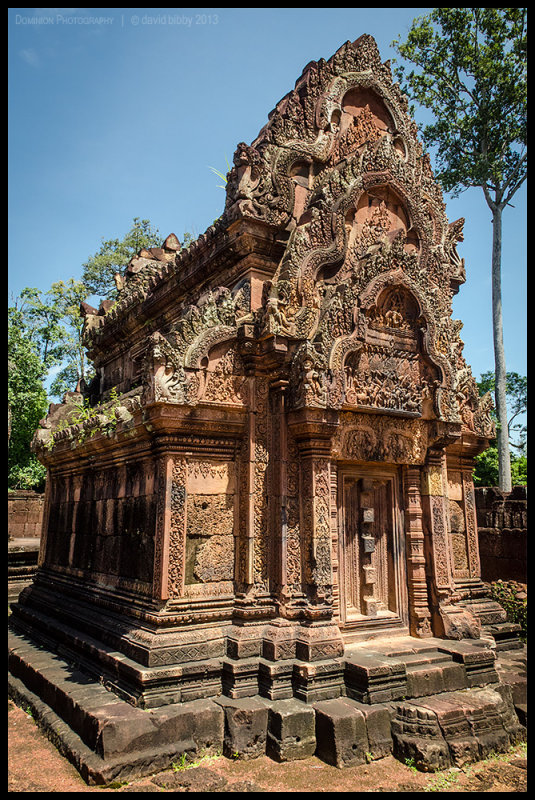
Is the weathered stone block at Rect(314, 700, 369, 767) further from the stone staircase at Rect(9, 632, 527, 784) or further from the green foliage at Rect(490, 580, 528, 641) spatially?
the green foliage at Rect(490, 580, 528, 641)

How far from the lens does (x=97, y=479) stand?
8.19 metres

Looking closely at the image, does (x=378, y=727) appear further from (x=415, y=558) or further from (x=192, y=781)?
(x=415, y=558)

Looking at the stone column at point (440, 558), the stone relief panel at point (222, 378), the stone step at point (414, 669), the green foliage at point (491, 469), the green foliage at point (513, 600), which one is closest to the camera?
the stone step at point (414, 669)

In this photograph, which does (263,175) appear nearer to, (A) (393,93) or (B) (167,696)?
(A) (393,93)

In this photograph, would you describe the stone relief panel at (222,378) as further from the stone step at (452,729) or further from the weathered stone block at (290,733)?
the stone step at (452,729)

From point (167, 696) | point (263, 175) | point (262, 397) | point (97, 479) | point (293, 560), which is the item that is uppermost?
point (263, 175)

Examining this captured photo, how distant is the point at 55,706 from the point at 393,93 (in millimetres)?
8990

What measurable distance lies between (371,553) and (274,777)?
2.85 meters

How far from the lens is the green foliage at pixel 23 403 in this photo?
20797mm

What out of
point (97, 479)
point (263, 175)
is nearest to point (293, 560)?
point (97, 479)

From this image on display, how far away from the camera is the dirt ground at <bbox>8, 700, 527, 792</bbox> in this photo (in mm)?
4578

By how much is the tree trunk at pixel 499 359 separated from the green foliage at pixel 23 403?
15.8 meters

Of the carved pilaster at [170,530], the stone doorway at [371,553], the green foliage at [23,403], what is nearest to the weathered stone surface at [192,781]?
the carved pilaster at [170,530]

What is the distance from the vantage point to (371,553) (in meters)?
7.06
